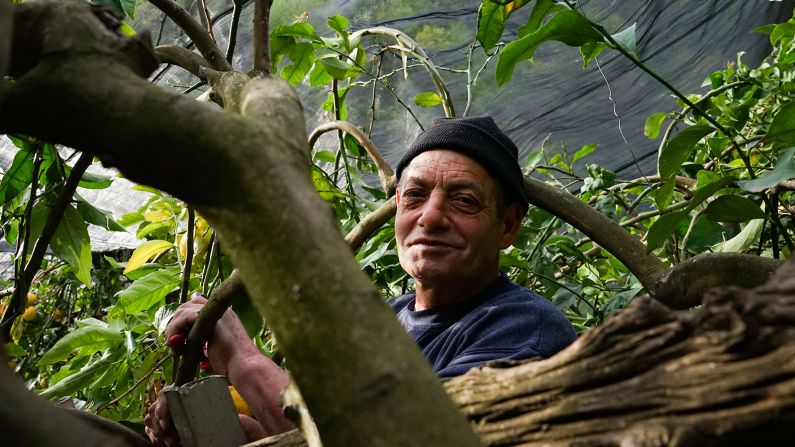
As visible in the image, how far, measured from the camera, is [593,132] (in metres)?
4.00

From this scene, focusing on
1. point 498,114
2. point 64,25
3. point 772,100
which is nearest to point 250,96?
point 64,25

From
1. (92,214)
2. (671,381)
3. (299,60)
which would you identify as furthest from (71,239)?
(671,381)

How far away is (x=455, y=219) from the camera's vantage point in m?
1.54

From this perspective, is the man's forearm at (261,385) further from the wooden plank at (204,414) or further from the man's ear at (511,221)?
the man's ear at (511,221)

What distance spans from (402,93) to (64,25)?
384 cm

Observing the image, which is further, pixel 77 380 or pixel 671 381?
pixel 77 380

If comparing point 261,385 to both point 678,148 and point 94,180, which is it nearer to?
point 94,180

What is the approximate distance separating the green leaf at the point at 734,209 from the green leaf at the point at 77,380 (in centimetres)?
142

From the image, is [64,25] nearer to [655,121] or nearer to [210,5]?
[655,121]

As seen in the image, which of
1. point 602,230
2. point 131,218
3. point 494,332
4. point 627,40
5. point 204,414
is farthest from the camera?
point 131,218

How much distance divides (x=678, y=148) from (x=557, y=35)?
32cm

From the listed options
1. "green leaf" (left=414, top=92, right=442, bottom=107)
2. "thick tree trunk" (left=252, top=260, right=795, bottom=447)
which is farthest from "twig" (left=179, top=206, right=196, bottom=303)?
"thick tree trunk" (left=252, top=260, right=795, bottom=447)

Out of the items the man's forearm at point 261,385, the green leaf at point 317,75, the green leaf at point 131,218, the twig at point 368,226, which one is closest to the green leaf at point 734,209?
the twig at point 368,226

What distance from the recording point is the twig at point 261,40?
1380 millimetres
